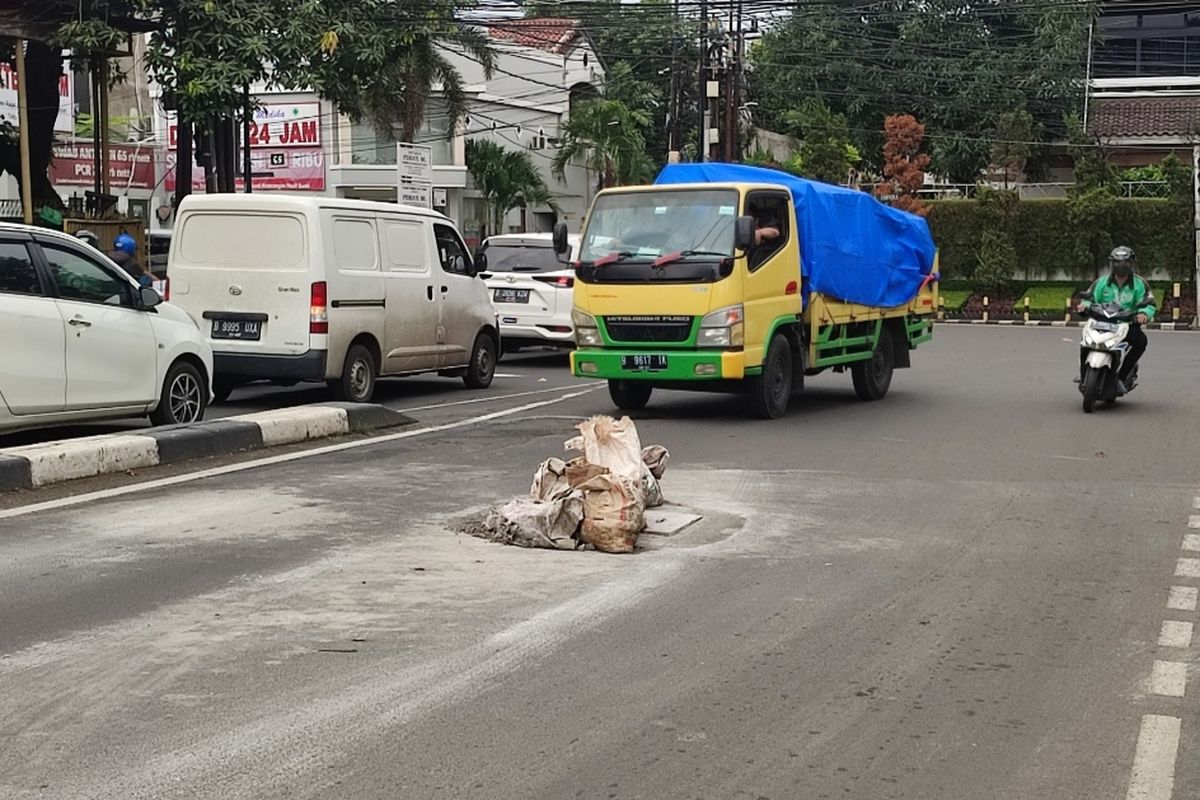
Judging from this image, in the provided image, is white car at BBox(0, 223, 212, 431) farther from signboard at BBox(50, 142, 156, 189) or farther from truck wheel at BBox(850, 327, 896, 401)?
signboard at BBox(50, 142, 156, 189)

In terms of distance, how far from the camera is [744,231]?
46.5ft

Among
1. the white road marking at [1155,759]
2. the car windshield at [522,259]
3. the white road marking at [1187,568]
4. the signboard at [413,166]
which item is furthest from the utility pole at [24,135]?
the white road marking at [1155,759]

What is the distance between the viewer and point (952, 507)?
10.1 m

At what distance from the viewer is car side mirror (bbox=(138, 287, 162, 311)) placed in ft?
40.9

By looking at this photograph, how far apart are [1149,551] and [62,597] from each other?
5796mm

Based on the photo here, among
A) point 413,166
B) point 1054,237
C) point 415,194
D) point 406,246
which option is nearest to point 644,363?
point 406,246

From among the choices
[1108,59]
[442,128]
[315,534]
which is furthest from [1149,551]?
[1108,59]

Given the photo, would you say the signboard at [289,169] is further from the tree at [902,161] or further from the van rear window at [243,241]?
the van rear window at [243,241]

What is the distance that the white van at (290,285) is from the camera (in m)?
15.2

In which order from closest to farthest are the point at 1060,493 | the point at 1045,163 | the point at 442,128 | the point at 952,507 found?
the point at 952,507
the point at 1060,493
the point at 442,128
the point at 1045,163

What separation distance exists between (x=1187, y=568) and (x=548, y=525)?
343 cm

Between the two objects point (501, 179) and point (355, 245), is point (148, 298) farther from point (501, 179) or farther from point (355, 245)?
point (501, 179)

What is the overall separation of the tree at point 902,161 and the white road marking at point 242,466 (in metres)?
31.3

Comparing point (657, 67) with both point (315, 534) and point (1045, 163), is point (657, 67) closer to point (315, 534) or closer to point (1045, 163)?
point (1045, 163)
